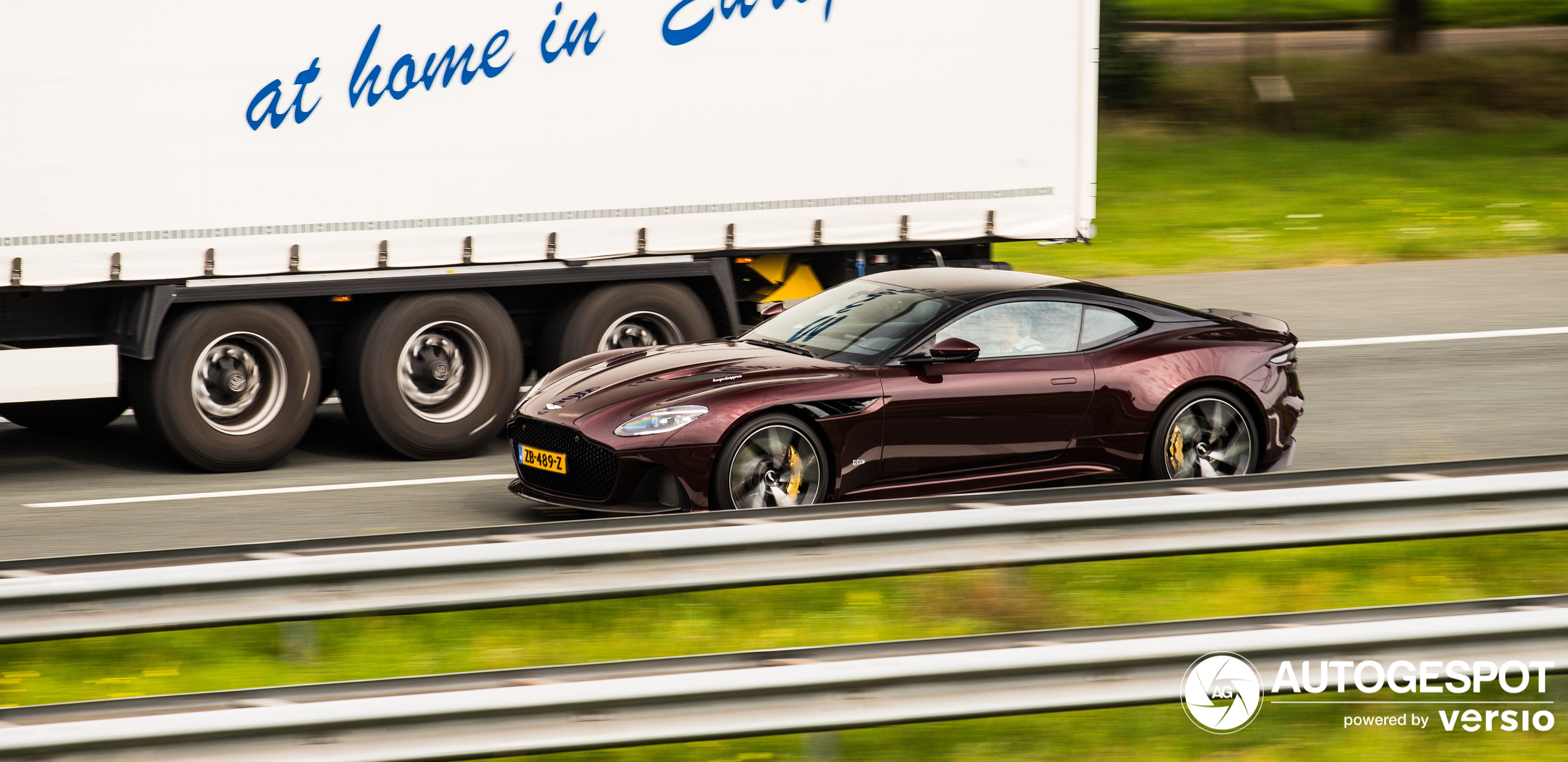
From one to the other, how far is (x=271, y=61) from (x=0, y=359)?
2256 millimetres

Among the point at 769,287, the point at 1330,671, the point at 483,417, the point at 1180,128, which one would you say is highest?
the point at 1180,128

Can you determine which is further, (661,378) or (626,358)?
(626,358)

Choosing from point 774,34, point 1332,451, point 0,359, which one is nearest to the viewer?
point 0,359

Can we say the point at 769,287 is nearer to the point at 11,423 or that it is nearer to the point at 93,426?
the point at 93,426

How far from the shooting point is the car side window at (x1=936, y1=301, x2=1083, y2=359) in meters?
9.02

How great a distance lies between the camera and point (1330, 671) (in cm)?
505

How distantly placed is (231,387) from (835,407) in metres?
3.99

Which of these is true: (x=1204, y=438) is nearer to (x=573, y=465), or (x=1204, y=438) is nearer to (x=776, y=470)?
(x=776, y=470)

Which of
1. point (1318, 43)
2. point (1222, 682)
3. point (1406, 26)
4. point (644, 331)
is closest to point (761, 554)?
point (1222, 682)

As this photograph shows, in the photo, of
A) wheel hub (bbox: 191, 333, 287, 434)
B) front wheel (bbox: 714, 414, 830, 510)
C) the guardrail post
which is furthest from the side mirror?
wheel hub (bbox: 191, 333, 287, 434)

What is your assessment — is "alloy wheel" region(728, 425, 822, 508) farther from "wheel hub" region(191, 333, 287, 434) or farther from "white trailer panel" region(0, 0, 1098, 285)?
"wheel hub" region(191, 333, 287, 434)

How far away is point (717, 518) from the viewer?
18.7 ft

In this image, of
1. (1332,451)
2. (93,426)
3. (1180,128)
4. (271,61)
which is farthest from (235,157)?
(1180,128)

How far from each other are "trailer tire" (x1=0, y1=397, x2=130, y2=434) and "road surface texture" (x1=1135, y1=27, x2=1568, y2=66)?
18453mm
